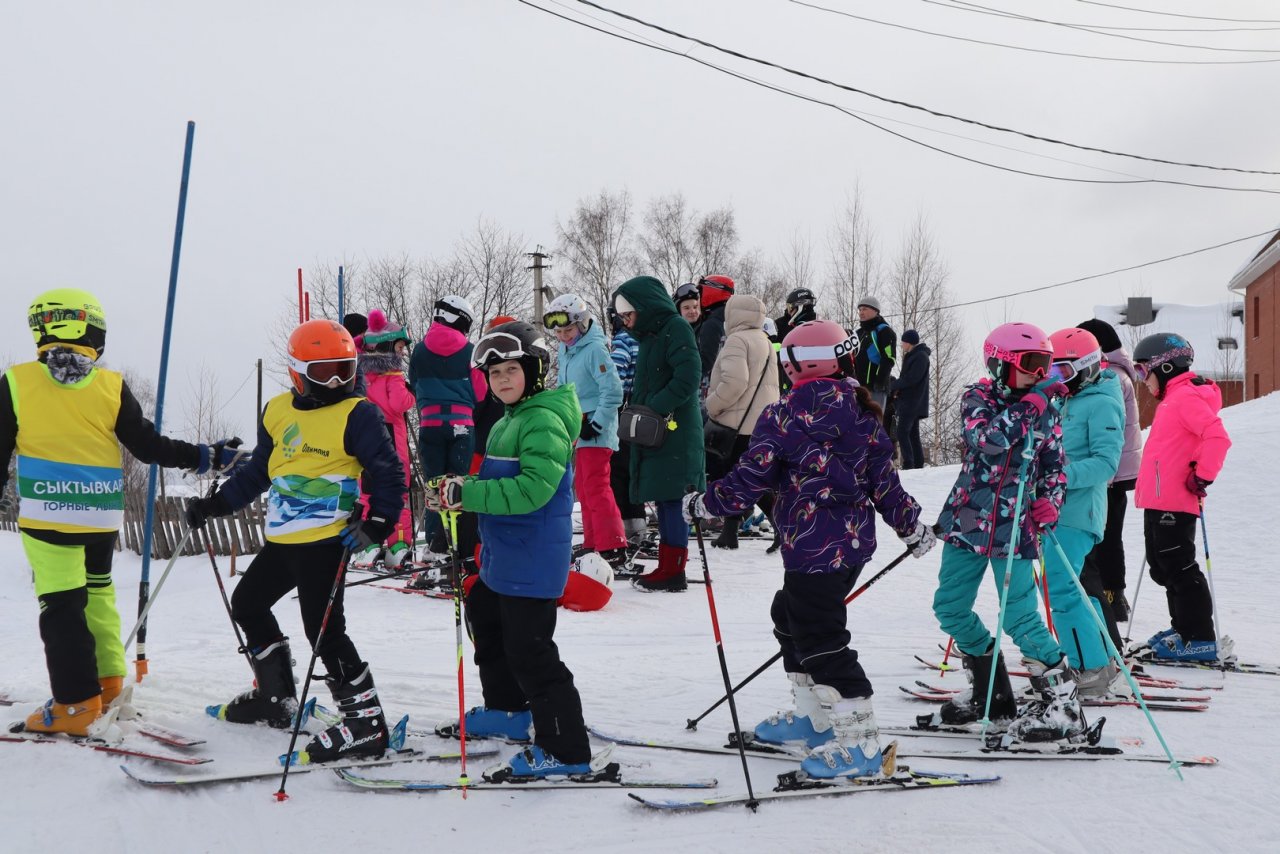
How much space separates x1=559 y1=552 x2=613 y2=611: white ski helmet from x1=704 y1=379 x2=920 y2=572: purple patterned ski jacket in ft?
3.92

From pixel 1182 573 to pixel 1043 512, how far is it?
229 cm

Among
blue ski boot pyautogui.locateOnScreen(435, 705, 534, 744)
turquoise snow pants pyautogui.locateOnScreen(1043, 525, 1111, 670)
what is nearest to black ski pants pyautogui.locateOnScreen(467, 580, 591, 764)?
blue ski boot pyautogui.locateOnScreen(435, 705, 534, 744)

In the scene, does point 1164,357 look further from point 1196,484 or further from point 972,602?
point 972,602

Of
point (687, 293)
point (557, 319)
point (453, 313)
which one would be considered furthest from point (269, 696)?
point (687, 293)

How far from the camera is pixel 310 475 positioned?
3969 millimetres

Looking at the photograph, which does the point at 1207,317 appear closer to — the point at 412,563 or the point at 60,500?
the point at 412,563

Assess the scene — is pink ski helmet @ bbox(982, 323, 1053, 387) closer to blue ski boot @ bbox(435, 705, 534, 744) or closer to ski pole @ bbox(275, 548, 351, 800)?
blue ski boot @ bbox(435, 705, 534, 744)

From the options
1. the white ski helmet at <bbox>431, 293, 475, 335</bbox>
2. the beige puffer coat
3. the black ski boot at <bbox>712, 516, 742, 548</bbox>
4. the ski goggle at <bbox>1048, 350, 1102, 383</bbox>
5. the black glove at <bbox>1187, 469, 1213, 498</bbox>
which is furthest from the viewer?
the black ski boot at <bbox>712, 516, 742, 548</bbox>

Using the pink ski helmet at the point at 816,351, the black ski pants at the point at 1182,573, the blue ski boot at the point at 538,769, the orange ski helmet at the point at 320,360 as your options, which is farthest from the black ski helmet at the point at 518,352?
the black ski pants at the point at 1182,573

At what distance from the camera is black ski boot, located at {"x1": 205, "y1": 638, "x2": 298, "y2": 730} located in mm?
4223

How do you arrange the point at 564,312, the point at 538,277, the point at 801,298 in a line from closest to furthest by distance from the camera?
1. the point at 564,312
2. the point at 801,298
3. the point at 538,277

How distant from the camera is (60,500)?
416cm

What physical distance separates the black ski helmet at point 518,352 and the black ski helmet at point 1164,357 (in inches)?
157

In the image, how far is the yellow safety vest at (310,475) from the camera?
3930mm
